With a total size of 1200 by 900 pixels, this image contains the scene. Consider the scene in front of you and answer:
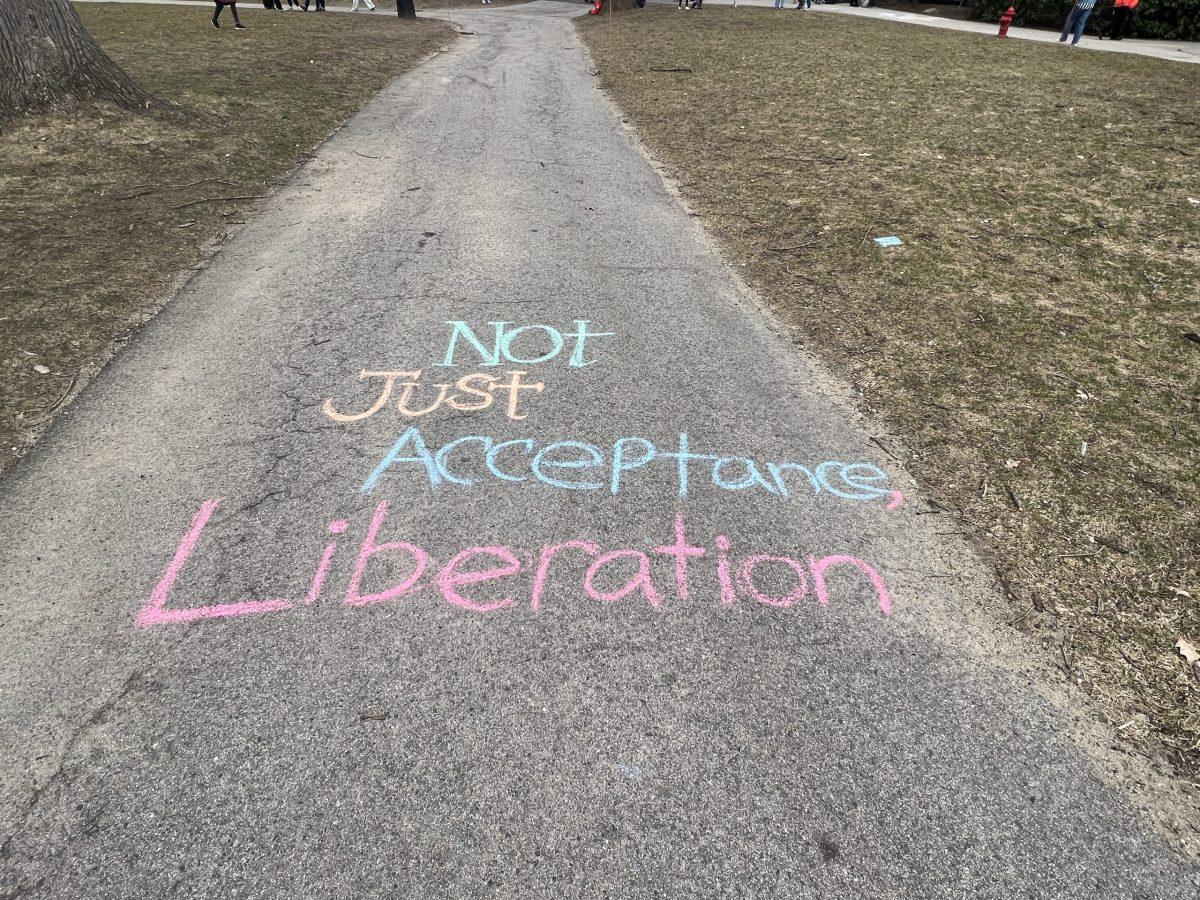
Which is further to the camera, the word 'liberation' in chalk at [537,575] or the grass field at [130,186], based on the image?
the grass field at [130,186]

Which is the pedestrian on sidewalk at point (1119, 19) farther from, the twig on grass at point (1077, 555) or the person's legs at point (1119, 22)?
the twig on grass at point (1077, 555)

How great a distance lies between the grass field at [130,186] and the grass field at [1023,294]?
5.14 m

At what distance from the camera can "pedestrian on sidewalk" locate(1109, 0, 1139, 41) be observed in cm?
1820

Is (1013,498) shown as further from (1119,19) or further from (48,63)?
(1119,19)

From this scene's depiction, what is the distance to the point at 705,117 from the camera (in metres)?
11.1

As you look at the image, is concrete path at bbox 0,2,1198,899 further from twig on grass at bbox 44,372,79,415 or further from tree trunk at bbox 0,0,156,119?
tree trunk at bbox 0,0,156,119

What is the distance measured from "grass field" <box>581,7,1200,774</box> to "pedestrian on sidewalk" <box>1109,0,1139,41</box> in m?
7.53

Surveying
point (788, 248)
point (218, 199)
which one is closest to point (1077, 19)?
point (788, 248)

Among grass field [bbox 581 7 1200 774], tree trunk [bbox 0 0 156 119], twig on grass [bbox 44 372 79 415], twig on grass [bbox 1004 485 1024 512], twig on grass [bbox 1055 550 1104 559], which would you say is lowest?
twig on grass [bbox 44 372 79 415]

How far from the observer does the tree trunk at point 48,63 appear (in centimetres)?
778

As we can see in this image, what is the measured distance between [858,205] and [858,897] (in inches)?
275

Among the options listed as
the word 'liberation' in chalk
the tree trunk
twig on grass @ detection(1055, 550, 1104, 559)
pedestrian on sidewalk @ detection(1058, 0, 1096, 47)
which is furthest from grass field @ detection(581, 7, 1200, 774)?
the tree trunk

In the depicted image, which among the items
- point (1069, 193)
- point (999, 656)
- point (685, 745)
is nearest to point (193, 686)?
point (685, 745)

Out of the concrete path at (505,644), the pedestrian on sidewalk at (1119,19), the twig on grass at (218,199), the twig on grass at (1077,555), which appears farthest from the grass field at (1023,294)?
the pedestrian on sidewalk at (1119,19)
